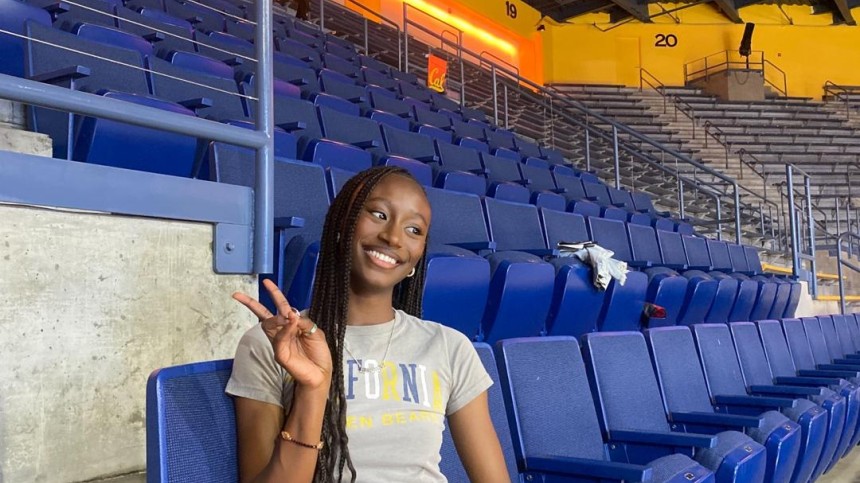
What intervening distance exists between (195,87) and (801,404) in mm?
1407

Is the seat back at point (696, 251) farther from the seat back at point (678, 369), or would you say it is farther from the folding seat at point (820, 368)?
the seat back at point (678, 369)

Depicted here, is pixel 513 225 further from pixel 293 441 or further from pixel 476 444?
pixel 293 441

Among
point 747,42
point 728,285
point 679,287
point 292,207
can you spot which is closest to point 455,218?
point 292,207

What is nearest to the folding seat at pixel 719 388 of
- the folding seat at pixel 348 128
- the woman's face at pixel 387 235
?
the woman's face at pixel 387 235

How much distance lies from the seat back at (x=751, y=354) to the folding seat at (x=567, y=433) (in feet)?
2.23

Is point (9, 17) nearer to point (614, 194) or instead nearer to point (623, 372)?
point (623, 372)

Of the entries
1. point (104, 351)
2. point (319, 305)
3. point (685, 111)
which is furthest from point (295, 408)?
point (685, 111)

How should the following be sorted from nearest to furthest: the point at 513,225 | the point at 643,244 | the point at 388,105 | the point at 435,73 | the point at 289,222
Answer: the point at 289,222
the point at 513,225
the point at 643,244
the point at 388,105
the point at 435,73

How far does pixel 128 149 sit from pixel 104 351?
0.50m

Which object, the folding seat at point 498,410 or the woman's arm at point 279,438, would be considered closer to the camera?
the woman's arm at point 279,438

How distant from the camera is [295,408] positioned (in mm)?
560

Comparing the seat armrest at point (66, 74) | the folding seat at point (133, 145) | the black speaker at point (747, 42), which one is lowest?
the folding seat at point (133, 145)

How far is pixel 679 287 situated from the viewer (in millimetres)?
2221

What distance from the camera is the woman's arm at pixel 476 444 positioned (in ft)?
2.32
